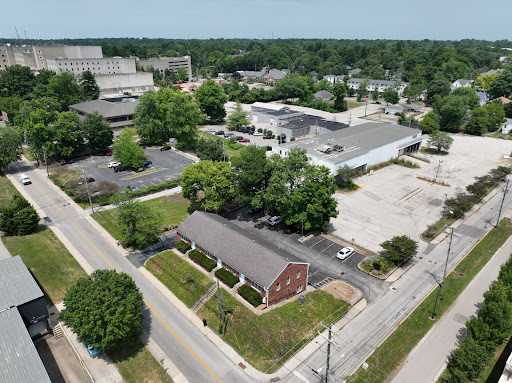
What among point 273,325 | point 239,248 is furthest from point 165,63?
point 273,325

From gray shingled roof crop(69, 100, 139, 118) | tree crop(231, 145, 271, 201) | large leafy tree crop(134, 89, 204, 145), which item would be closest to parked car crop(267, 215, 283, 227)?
tree crop(231, 145, 271, 201)

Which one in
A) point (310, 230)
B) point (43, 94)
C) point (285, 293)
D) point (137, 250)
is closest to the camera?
point (285, 293)

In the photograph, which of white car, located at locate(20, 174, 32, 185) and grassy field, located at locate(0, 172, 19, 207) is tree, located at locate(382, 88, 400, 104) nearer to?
white car, located at locate(20, 174, 32, 185)

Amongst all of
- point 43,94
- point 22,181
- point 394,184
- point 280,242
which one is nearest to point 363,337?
point 280,242

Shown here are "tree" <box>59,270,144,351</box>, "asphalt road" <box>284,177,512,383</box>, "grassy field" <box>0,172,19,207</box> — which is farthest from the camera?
"grassy field" <box>0,172,19,207</box>

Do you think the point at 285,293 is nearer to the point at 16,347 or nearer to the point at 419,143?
the point at 16,347

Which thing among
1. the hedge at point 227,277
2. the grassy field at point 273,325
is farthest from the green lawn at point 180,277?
the grassy field at point 273,325
